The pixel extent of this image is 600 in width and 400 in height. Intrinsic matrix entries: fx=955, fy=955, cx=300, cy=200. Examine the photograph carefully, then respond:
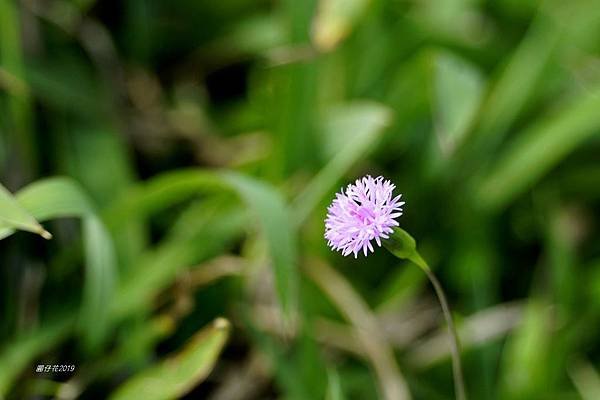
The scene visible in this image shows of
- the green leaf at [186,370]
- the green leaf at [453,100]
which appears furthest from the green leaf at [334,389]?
the green leaf at [453,100]

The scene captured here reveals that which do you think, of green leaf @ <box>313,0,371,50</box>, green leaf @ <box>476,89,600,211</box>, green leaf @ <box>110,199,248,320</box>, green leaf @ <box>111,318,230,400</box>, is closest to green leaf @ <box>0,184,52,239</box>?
green leaf @ <box>111,318,230,400</box>

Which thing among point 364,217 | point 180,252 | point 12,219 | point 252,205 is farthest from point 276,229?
point 364,217

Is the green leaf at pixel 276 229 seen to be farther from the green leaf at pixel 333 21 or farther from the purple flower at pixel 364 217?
the purple flower at pixel 364 217

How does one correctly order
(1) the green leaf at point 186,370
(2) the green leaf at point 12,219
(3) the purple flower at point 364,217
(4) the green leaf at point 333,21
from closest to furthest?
(3) the purple flower at point 364,217 < (2) the green leaf at point 12,219 < (1) the green leaf at point 186,370 < (4) the green leaf at point 333,21

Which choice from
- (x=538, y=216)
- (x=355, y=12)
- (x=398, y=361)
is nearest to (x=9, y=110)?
(x=355, y=12)

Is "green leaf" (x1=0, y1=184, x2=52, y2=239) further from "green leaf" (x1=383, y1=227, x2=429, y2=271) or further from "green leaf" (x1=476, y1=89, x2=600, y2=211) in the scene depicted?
"green leaf" (x1=476, y1=89, x2=600, y2=211)

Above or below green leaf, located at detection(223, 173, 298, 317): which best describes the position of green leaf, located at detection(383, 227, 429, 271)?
below

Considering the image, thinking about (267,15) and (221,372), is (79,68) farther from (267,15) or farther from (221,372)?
(221,372)
